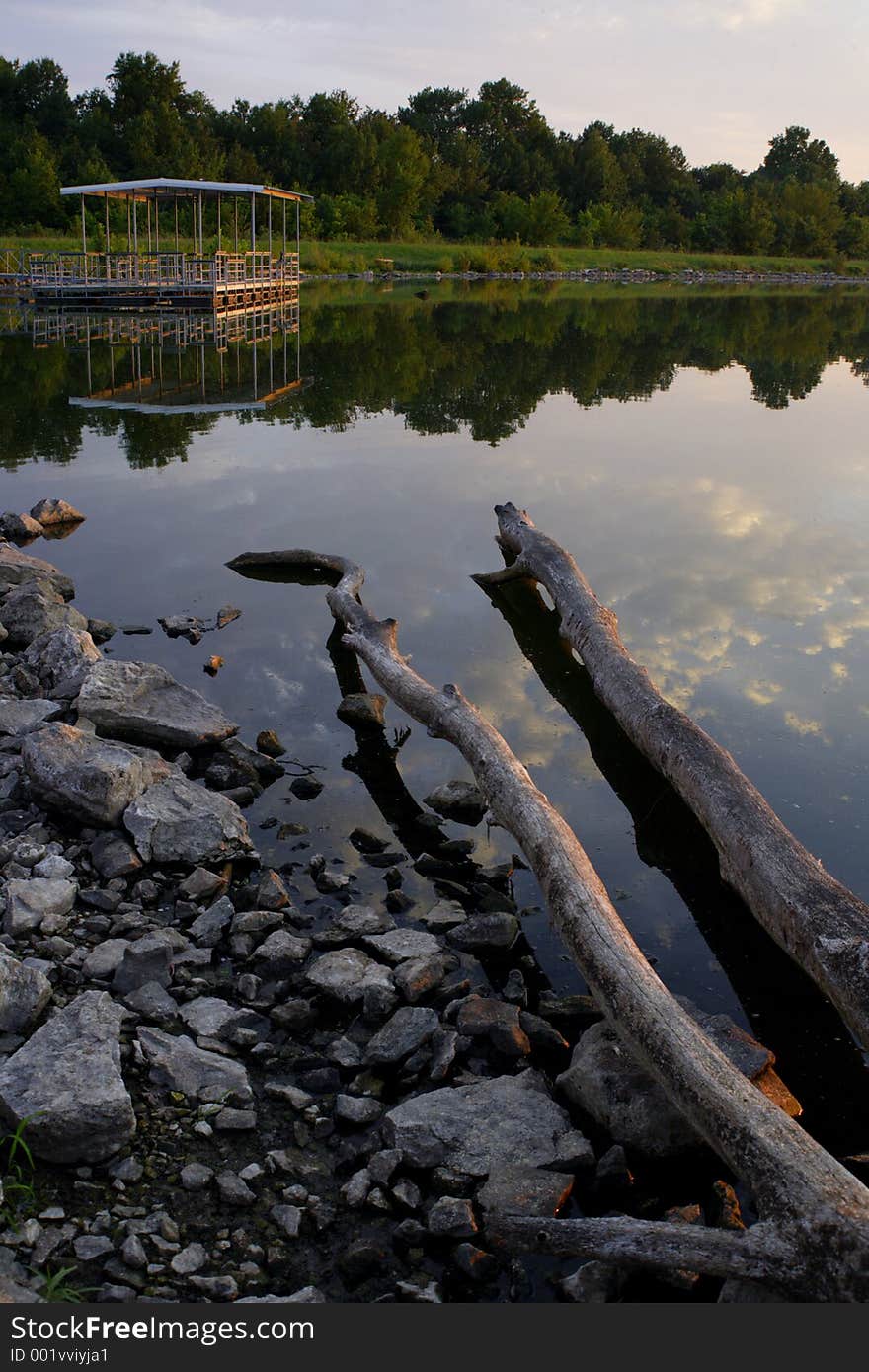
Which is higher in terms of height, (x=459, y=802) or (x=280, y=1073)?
(x=459, y=802)

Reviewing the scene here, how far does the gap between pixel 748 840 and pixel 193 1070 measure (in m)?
2.91

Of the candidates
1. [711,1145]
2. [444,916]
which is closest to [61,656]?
[444,916]

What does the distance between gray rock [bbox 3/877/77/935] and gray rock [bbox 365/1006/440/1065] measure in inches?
65.9

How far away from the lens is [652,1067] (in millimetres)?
3971

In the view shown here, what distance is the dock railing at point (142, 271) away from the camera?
3831 centimetres

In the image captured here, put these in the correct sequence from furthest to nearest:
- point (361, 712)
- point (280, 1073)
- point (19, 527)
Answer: point (19, 527) < point (361, 712) < point (280, 1073)

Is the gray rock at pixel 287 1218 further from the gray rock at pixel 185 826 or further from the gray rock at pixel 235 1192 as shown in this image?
the gray rock at pixel 185 826

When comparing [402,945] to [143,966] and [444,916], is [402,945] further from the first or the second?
[143,966]

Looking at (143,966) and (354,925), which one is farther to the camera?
(354,925)

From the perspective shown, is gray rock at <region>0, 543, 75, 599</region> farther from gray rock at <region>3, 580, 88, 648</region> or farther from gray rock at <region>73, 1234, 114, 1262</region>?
gray rock at <region>73, 1234, 114, 1262</region>

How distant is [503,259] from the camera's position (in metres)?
71.9

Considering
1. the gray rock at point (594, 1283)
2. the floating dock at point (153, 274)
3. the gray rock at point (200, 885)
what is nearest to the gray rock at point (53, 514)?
the gray rock at point (200, 885)

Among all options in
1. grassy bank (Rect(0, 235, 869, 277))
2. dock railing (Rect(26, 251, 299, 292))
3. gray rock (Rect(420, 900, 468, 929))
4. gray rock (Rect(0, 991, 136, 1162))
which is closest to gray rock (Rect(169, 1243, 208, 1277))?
gray rock (Rect(0, 991, 136, 1162))

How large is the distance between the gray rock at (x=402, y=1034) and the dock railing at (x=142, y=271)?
3562cm
